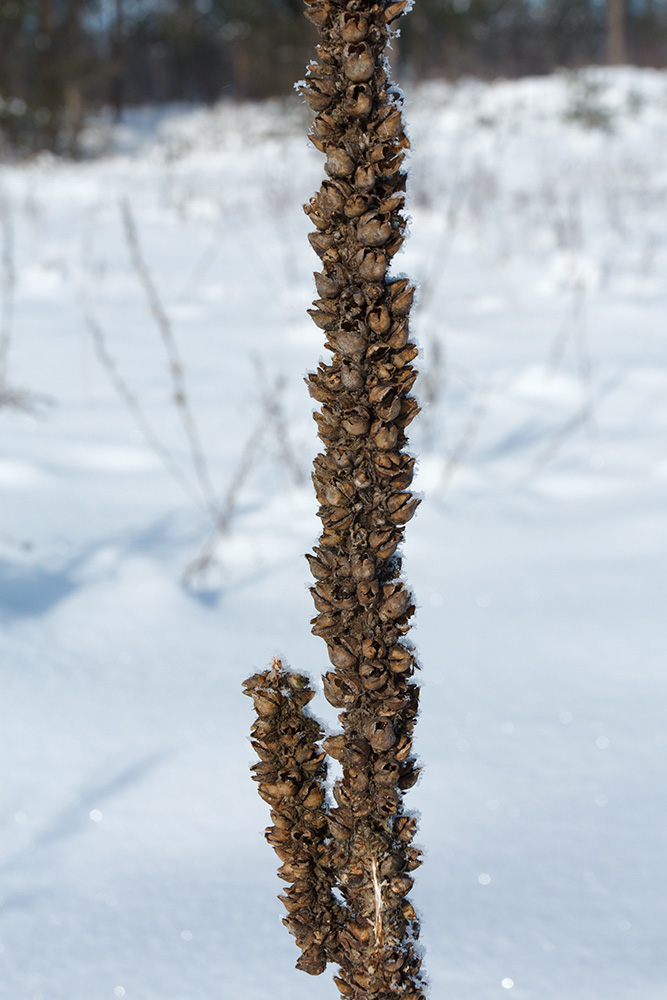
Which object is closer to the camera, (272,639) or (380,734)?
(380,734)

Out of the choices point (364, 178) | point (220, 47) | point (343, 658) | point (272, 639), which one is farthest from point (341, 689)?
point (220, 47)

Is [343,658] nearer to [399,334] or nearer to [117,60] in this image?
[399,334]

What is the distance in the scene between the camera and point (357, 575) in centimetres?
58

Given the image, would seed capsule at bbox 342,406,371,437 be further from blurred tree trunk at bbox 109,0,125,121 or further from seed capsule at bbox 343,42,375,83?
blurred tree trunk at bbox 109,0,125,121

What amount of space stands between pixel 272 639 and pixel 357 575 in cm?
130

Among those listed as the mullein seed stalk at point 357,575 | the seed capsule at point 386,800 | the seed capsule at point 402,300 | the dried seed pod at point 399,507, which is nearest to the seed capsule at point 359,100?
the mullein seed stalk at point 357,575

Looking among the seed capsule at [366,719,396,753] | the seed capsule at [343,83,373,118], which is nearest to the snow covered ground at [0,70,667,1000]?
the seed capsule at [366,719,396,753]

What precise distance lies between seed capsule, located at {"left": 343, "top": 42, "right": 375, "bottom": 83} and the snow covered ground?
971 mm

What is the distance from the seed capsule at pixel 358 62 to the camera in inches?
20.0

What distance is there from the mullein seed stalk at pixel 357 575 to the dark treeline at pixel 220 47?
26.8ft

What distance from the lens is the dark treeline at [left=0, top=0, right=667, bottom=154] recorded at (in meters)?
16.6

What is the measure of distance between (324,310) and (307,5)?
202mm

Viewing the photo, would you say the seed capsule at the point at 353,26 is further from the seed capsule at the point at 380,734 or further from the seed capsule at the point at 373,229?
the seed capsule at the point at 380,734

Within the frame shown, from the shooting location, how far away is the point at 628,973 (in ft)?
3.17
